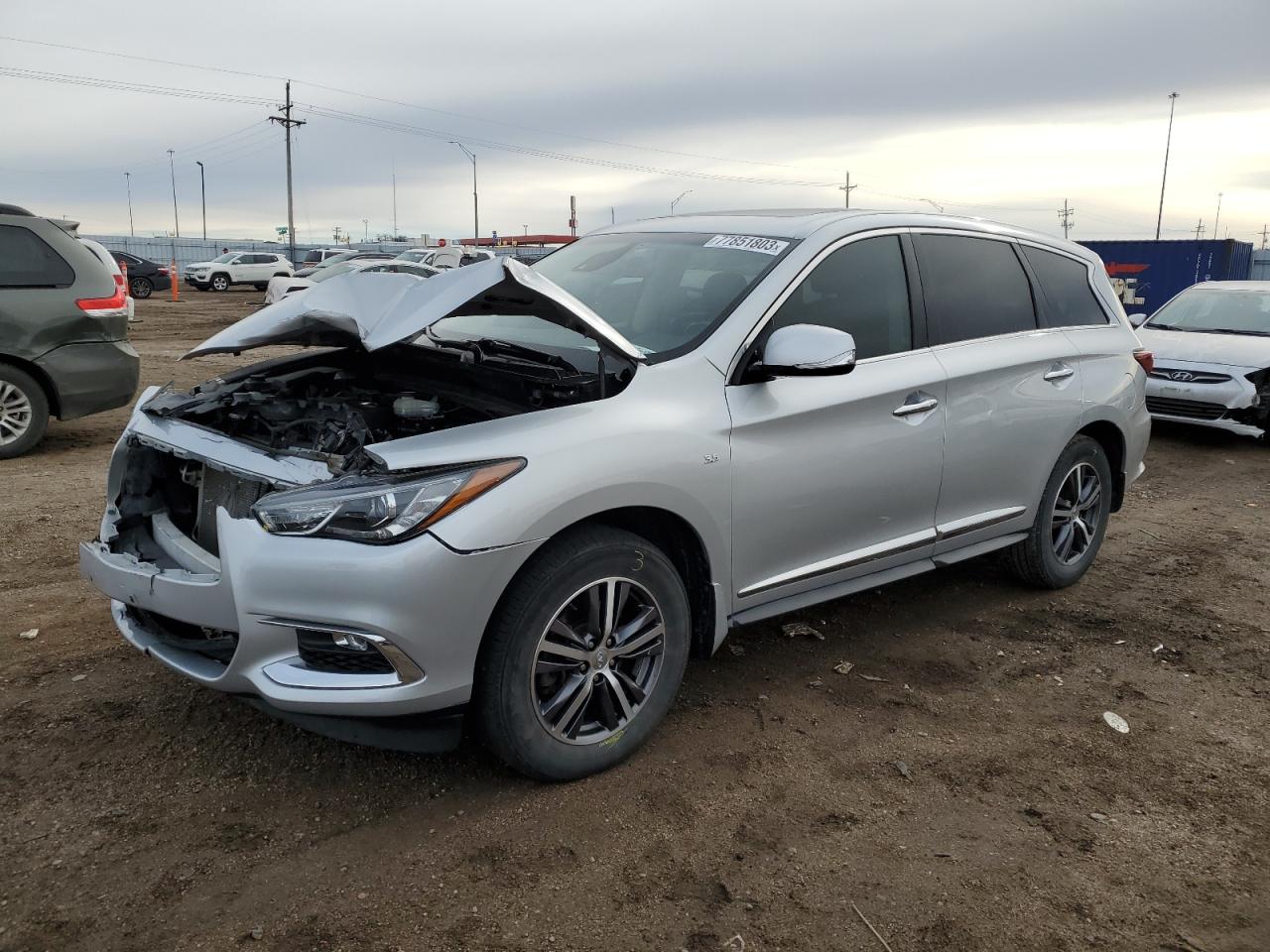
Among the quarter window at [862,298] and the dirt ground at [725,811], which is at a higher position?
the quarter window at [862,298]

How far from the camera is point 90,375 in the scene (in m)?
8.07

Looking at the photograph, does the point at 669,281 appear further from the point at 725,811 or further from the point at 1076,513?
the point at 1076,513

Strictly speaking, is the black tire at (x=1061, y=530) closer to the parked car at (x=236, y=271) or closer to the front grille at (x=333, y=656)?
the front grille at (x=333, y=656)

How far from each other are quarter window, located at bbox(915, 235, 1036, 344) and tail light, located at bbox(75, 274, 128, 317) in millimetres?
6457

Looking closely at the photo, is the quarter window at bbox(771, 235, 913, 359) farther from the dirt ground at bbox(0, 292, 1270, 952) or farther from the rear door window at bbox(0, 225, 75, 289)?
the rear door window at bbox(0, 225, 75, 289)

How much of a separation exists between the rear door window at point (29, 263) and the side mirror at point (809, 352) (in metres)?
6.61

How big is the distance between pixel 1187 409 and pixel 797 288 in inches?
308

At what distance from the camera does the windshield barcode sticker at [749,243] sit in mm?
3990

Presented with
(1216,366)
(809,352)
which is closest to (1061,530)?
(809,352)

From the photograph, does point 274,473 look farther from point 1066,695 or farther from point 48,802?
point 1066,695

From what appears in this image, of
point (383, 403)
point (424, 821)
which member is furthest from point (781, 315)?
point (424, 821)

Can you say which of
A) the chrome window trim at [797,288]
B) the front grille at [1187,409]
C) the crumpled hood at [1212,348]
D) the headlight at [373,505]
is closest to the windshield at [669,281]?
the chrome window trim at [797,288]

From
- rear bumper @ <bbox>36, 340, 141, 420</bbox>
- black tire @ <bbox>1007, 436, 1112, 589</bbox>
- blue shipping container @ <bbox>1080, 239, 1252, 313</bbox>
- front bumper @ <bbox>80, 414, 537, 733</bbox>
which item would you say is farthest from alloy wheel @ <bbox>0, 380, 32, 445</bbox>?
blue shipping container @ <bbox>1080, 239, 1252, 313</bbox>

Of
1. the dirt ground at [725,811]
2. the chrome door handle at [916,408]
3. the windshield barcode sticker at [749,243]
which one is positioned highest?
the windshield barcode sticker at [749,243]
